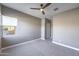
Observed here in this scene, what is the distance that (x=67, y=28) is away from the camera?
A: 16.7 feet

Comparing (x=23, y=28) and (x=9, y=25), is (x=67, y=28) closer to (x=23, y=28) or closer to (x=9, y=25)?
(x=23, y=28)

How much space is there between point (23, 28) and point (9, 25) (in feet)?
4.35

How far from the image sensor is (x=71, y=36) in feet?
15.7

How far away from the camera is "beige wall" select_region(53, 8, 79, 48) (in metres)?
4.49

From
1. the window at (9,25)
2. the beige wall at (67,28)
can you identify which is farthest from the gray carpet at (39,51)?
the window at (9,25)

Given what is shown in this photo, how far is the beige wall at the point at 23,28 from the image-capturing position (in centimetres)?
477

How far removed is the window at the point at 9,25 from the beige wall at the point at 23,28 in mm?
197

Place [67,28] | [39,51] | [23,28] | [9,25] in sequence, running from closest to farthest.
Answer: [39,51] → [9,25] → [67,28] → [23,28]

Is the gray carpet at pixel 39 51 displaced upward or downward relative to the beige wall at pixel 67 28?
downward

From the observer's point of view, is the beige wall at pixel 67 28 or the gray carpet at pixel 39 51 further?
the beige wall at pixel 67 28

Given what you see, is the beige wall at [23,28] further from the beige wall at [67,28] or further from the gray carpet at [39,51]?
the beige wall at [67,28]

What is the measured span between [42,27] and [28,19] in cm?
227

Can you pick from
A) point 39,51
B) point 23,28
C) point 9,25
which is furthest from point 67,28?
point 9,25

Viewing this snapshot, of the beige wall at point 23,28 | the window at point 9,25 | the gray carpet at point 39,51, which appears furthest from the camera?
the beige wall at point 23,28
